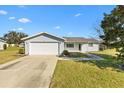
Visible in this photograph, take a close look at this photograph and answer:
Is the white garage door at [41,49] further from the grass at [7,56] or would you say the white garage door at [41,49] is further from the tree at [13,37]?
the tree at [13,37]

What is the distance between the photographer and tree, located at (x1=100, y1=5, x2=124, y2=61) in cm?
1485

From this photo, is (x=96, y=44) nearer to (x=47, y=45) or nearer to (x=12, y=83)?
(x=47, y=45)

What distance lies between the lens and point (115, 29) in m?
16.0

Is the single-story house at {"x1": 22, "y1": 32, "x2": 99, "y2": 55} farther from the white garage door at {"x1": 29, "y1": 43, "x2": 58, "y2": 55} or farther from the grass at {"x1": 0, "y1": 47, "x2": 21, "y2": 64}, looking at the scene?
the grass at {"x1": 0, "y1": 47, "x2": 21, "y2": 64}

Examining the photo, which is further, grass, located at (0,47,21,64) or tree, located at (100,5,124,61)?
grass, located at (0,47,21,64)

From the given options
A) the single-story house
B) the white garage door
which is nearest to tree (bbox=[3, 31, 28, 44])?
the single-story house

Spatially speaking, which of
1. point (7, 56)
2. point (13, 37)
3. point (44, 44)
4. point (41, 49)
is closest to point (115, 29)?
point (44, 44)

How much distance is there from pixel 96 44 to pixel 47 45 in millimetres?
16060

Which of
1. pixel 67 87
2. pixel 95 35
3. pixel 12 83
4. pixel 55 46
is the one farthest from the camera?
pixel 95 35

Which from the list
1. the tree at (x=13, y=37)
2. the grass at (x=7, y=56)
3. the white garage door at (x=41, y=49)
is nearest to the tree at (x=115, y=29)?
the grass at (x=7, y=56)

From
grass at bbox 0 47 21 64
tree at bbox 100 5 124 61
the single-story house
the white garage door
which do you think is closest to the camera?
tree at bbox 100 5 124 61
